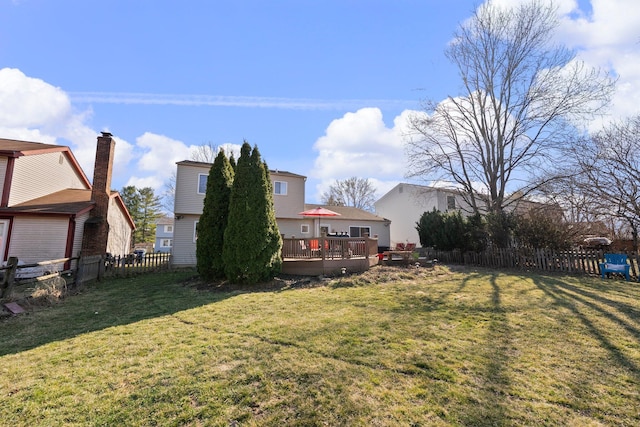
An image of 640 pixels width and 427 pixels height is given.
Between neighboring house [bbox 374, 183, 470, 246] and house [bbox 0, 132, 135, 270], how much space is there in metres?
22.6

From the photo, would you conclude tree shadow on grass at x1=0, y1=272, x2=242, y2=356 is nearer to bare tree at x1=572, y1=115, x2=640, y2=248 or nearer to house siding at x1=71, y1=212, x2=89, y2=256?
house siding at x1=71, y1=212, x2=89, y2=256

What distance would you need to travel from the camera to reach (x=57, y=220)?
1307 centimetres

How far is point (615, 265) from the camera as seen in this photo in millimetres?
10336

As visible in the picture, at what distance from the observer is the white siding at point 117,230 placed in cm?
1647

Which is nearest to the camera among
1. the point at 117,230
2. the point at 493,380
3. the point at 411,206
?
the point at 493,380

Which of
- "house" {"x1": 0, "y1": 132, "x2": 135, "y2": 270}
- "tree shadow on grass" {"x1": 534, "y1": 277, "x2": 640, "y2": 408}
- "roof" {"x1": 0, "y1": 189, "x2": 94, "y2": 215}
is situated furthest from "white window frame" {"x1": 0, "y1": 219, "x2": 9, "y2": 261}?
"tree shadow on grass" {"x1": 534, "y1": 277, "x2": 640, "y2": 408}

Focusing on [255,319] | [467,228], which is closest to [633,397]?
[255,319]

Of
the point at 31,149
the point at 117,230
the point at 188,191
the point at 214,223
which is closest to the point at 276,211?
the point at 188,191

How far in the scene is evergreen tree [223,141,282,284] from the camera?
30.4ft

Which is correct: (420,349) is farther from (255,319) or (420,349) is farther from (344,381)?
(255,319)

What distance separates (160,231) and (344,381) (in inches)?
1889

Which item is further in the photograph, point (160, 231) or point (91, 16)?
point (160, 231)

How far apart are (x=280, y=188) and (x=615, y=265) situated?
53.8 feet

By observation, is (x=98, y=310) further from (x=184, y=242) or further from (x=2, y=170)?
(x=2, y=170)
